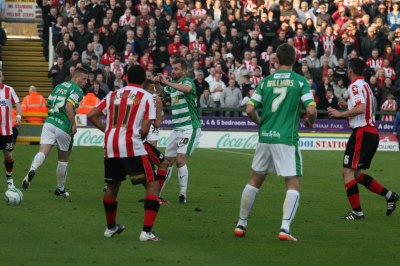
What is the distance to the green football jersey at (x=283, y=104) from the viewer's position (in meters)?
12.4

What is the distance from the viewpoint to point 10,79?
121 feet

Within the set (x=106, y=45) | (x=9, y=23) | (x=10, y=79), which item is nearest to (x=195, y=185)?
(x=106, y=45)

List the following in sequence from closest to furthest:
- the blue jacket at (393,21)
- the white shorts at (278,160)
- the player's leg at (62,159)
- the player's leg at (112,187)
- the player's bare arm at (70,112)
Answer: the player's leg at (112,187), the white shorts at (278,160), the player's bare arm at (70,112), the player's leg at (62,159), the blue jacket at (393,21)

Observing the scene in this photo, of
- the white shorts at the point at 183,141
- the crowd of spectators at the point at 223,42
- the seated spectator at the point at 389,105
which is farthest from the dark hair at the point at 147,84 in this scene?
the seated spectator at the point at 389,105

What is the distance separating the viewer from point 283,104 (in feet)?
40.9

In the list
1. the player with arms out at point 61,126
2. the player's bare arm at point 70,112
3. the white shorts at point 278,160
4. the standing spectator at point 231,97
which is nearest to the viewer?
the white shorts at point 278,160

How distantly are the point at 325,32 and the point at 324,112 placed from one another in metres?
3.46

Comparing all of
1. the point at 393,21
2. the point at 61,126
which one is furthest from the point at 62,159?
the point at 393,21

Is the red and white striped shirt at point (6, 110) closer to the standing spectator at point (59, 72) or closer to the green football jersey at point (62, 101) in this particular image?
the green football jersey at point (62, 101)

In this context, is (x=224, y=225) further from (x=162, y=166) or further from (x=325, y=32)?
(x=325, y=32)

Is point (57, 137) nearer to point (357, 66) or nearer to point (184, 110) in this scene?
point (184, 110)

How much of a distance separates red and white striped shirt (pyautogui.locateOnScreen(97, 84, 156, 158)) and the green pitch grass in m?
→ 1.06

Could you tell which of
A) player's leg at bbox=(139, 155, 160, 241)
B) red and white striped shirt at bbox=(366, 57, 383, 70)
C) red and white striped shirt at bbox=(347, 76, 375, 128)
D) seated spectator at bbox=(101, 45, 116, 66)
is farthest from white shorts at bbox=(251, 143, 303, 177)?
red and white striped shirt at bbox=(366, 57, 383, 70)

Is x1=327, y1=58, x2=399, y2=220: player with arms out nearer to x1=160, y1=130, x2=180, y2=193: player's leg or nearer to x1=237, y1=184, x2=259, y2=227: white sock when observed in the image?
x1=237, y1=184, x2=259, y2=227: white sock
